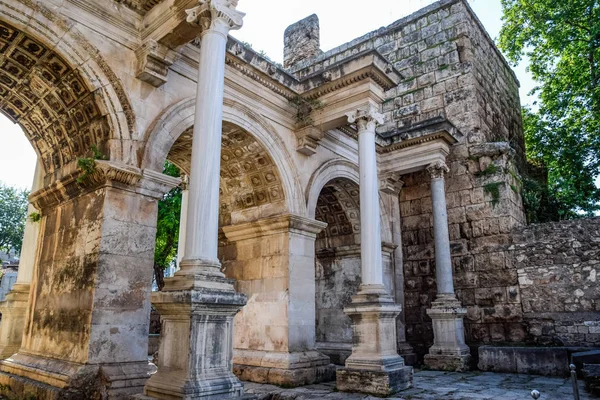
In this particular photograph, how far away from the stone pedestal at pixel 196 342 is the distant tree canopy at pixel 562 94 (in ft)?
31.8

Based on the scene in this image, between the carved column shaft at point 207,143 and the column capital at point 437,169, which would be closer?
the carved column shaft at point 207,143

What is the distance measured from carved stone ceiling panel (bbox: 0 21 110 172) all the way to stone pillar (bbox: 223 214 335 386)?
3392 millimetres

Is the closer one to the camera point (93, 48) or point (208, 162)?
point (208, 162)

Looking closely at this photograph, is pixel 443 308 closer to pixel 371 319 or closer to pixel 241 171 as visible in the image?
pixel 371 319

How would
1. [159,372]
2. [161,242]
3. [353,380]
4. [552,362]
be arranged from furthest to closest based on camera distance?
[161,242] < [552,362] < [353,380] < [159,372]

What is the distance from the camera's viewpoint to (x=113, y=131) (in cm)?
598

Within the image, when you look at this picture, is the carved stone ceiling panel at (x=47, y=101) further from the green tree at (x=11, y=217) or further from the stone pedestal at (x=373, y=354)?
the green tree at (x=11, y=217)

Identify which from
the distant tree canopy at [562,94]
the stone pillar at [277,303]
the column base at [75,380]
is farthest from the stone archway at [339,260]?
the column base at [75,380]

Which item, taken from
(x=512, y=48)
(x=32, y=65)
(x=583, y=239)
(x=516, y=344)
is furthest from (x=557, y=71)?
(x=32, y=65)

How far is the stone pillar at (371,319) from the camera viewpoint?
21.9ft

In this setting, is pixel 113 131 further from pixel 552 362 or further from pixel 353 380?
pixel 552 362

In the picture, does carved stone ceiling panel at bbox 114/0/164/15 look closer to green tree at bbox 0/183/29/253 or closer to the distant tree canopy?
the distant tree canopy

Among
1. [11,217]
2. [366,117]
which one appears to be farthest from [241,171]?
[11,217]

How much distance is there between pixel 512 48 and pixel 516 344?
10338mm
